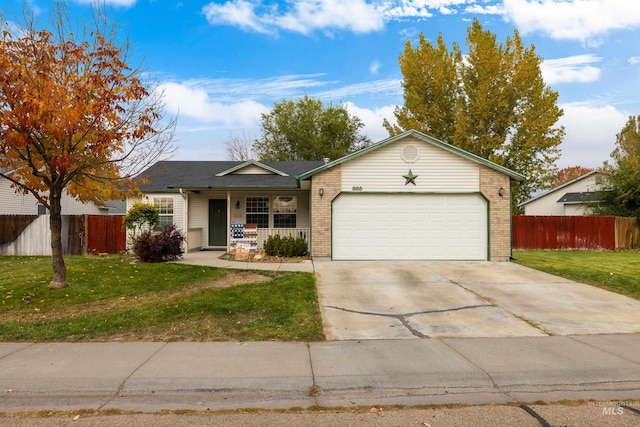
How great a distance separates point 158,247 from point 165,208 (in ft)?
17.9

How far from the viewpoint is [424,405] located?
4.09 metres

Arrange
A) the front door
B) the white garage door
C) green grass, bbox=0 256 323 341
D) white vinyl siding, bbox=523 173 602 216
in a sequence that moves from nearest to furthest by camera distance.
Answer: green grass, bbox=0 256 323 341 < the white garage door < the front door < white vinyl siding, bbox=523 173 602 216

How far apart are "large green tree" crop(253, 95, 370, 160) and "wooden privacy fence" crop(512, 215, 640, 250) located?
70.8 feet

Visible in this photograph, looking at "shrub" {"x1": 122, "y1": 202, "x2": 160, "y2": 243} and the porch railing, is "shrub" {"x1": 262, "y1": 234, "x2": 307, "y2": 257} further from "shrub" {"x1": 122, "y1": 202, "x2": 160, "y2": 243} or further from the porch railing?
"shrub" {"x1": 122, "y1": 202, "x2": 160, "y2": 243}

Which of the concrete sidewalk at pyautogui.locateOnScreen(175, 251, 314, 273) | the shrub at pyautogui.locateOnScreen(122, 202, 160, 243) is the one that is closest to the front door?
the shrub at pyautogui.locateOnScreen(122, 202, 160, 243)

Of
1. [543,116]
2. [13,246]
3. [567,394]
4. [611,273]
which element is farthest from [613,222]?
[13,246]

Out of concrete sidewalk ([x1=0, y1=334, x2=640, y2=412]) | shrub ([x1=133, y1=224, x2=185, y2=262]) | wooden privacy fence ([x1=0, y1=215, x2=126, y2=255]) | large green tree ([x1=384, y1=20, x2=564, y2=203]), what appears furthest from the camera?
large green tree ([x1=384, y1=20, x2=564, y2=203])

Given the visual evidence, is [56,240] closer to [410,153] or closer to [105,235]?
[105,235]

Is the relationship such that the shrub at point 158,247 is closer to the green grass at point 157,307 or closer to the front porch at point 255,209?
the green grass at point 157,307

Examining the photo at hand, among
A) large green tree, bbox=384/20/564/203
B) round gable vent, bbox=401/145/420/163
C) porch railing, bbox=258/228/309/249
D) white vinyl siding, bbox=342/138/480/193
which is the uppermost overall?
large green tree, bbox=384/20/564/203

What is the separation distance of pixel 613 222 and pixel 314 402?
23.3 meters

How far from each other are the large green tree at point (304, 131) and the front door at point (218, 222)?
22.4m

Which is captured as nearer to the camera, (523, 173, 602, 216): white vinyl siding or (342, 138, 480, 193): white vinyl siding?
(342, 138, 480, 193): white vinyl siding

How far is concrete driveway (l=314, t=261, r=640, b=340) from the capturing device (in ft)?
21.9
